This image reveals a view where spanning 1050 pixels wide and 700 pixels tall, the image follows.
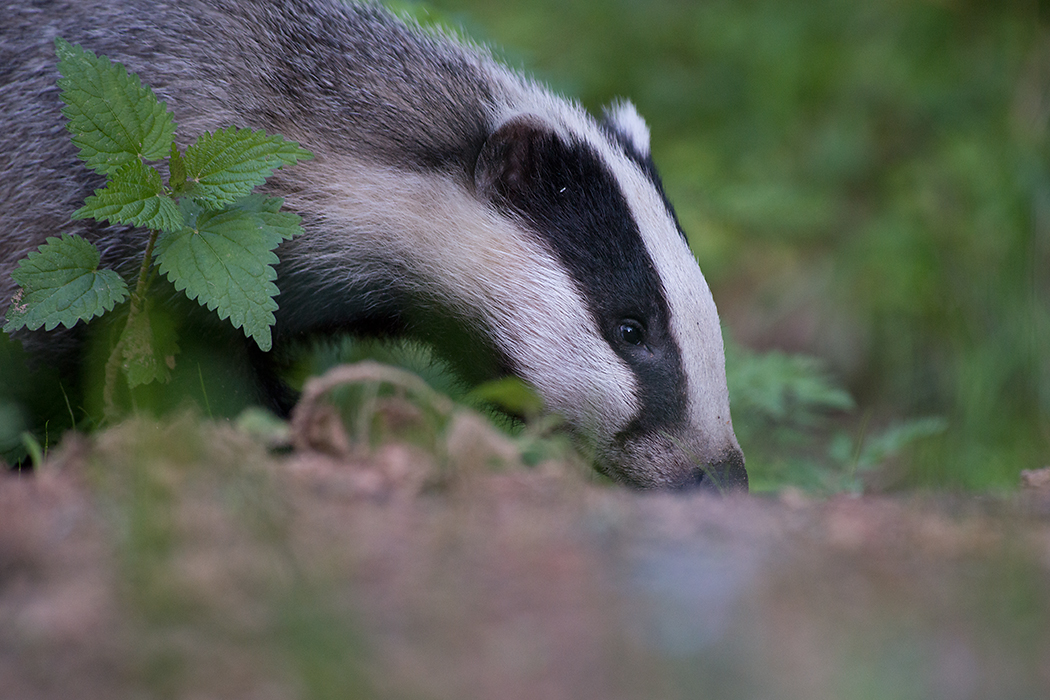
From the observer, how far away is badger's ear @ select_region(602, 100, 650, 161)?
3182 mm

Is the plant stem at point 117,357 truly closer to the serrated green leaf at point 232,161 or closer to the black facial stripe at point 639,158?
the serrated green leaf at point 232,161

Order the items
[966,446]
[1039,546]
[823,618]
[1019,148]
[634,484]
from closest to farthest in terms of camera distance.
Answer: [823,618] → [1039,546] → [634,484] → [966,446] → [1019,148]

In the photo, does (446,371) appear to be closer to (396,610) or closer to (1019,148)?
(396,610)

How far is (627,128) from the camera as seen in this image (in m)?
3.29

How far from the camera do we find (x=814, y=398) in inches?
139

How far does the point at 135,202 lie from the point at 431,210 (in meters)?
0.78

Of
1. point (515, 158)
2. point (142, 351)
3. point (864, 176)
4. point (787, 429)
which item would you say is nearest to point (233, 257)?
point (142, 351)

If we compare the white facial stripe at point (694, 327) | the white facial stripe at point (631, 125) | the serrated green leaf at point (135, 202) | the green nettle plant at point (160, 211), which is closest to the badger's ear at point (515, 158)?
the white facial stripe at point (694, 327)

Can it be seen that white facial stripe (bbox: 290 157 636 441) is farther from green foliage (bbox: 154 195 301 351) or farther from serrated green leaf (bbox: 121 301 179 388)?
serrated green leaf (bbox: 121 301 179 388)

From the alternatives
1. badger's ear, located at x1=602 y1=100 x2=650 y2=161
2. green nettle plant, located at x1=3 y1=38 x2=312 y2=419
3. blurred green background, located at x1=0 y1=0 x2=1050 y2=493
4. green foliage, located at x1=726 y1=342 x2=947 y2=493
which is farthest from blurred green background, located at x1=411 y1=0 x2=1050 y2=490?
green nettle plant, located at x1=3 y1=38 x2=312 y2=419

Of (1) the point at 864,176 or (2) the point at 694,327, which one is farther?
(1) the point at 864,176

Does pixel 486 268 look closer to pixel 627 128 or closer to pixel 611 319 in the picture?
pixel 611 319

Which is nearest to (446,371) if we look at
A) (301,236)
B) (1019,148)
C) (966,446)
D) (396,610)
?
(301,236)

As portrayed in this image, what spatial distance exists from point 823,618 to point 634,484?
1390 mm
